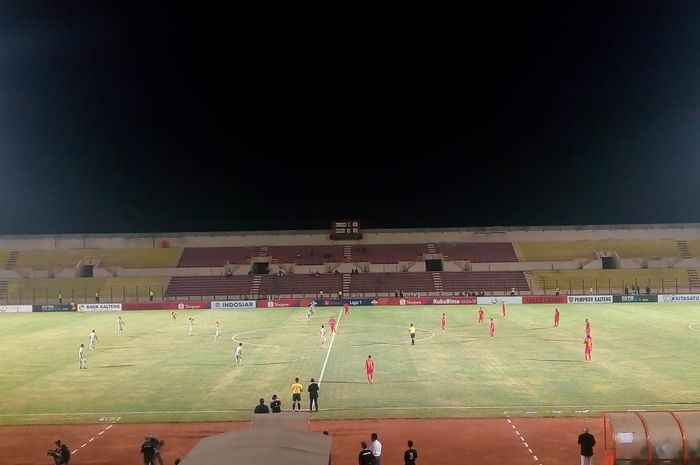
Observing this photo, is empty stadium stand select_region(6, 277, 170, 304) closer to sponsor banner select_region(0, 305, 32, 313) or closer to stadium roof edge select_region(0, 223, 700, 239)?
sponsor banner select_region(0, 305, 32, 313)

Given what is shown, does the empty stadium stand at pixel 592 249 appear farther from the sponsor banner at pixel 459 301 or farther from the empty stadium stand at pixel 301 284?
the empty stadium stand at pixel 301 284

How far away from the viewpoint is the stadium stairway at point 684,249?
7894 cm

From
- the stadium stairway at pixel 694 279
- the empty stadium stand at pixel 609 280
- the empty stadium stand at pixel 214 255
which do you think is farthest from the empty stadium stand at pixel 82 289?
the stadium stairway at pixel 694 279

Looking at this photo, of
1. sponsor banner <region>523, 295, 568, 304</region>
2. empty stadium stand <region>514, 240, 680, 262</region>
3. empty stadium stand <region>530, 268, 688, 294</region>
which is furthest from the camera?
empty stadium stand <region>514, 240, 680, 262</region>

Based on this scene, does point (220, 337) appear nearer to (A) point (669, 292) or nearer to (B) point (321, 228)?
(B) point (321, 228)

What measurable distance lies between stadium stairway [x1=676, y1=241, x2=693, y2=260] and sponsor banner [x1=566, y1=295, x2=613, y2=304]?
21.1 metres

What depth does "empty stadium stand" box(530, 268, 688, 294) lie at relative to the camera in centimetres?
7119

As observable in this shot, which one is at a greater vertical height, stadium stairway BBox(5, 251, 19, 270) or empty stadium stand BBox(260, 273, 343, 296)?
stadium stairway BBox(5, 251, 19, 270)

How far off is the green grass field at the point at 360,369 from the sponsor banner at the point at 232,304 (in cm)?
1676

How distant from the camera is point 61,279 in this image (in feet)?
251

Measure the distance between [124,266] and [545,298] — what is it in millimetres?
53825

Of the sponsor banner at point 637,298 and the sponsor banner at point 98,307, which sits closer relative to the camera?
the sponsor banner at point 637,298

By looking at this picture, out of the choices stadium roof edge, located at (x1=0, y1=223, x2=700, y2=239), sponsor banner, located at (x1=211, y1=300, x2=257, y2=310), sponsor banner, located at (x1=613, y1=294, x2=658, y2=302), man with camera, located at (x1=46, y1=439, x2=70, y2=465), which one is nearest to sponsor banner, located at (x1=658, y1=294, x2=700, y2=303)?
sponsor banner, located at (x1=613, y1=294, x2=658, y2=302)

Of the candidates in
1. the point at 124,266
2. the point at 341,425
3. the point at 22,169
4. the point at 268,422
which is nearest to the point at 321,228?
the point at 124,266
